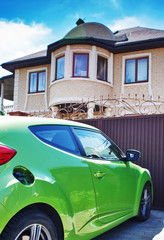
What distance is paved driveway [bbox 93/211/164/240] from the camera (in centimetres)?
404

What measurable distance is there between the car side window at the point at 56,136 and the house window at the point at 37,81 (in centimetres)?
1334

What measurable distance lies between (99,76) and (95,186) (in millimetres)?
11360

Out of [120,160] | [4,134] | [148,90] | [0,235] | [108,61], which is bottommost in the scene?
[0,235]

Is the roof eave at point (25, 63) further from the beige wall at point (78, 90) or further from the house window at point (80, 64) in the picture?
the beige wall at point (78, 90)

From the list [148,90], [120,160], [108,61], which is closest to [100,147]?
[120,160]

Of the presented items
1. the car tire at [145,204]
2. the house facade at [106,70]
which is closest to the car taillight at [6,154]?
the car tire at [145,204]

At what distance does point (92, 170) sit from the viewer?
3.21m

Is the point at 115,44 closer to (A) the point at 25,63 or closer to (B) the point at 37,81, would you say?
(B) the point at 37,81

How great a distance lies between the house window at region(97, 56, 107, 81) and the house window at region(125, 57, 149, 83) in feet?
3.58

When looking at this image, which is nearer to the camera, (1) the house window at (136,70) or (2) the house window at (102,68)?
(1) the house window at (136,70)

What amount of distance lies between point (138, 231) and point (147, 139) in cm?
231

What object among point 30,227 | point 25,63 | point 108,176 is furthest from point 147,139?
point 25,63

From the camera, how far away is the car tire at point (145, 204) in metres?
4.77

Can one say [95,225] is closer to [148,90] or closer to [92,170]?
[92,170]
